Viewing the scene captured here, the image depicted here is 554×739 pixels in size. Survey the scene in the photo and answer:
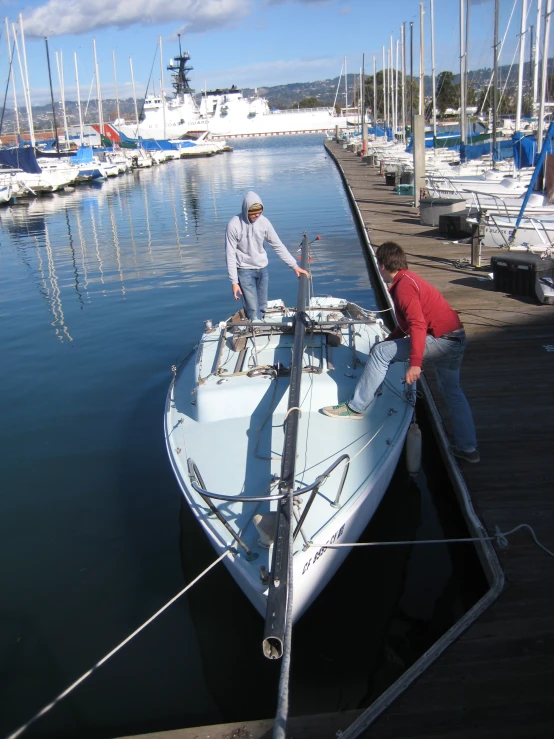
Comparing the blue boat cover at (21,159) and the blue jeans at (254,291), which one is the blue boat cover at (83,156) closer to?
the blue boat cover at (21,159)

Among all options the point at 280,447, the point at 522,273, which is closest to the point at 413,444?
the point at 280,447

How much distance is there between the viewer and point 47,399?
398 inches

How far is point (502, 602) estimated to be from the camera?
4281 millimetres

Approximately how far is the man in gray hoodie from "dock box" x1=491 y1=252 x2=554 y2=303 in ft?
15.3

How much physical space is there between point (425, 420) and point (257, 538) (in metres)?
4.43

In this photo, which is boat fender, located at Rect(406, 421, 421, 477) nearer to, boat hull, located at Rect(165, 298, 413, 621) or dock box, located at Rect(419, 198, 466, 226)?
boat hull, located at Rect(165, 298, 413, 621)

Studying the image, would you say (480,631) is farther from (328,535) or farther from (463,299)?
(463,299)

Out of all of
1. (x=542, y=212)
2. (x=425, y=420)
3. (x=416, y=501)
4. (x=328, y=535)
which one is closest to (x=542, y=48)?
(x=542, y=212)

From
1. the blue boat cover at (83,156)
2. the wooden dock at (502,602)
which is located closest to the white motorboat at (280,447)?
the wooden dock at (502,602)

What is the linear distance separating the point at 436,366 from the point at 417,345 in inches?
24.9

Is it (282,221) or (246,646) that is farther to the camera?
(282,221)

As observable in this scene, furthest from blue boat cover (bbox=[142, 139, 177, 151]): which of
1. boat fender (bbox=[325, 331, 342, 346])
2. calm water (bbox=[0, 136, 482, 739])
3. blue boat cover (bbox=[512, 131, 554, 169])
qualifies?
boat fender (bbox=[325, 331, 342, 346])

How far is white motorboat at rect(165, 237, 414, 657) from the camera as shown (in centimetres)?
423

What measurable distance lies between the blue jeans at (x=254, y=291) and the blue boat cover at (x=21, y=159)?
38598mm
